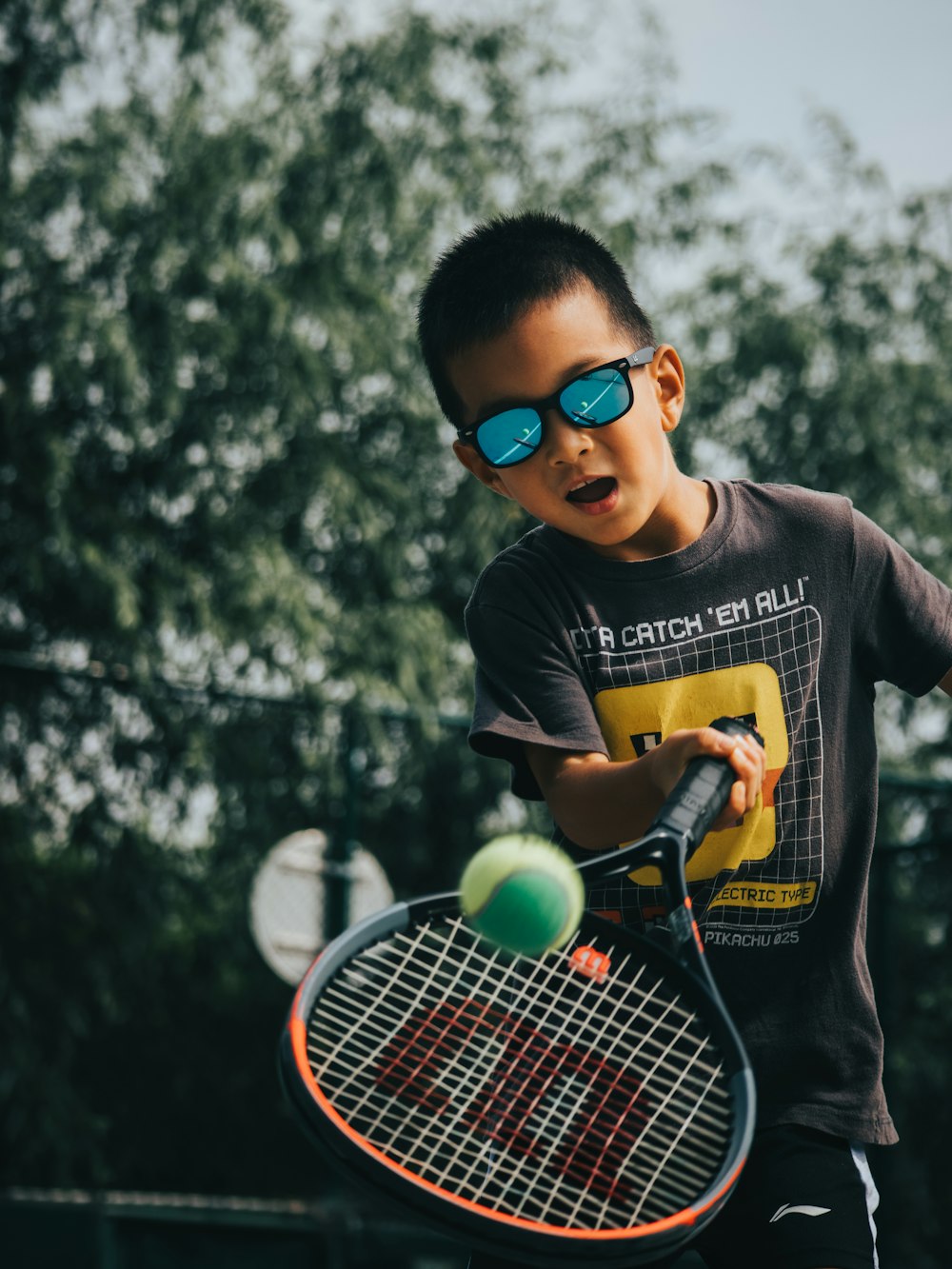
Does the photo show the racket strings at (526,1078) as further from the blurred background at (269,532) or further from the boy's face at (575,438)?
the blurred background at (269,532)

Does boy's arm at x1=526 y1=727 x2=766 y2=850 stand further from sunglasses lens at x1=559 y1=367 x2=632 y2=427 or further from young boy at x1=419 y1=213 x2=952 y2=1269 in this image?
sunglasses lens at x1=559 y1=367 x2=632 y2=427

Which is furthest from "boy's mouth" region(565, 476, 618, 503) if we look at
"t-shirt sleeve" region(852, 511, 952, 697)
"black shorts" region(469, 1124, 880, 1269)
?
"black shorts" region(469, 1124, 880, 1269)

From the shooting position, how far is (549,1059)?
5.97ft

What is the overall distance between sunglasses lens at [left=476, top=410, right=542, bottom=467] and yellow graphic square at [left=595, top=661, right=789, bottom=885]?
12.9 inches

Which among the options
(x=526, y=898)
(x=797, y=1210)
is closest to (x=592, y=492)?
(x=526, y=898)

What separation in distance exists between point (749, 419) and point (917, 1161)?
5.19 m

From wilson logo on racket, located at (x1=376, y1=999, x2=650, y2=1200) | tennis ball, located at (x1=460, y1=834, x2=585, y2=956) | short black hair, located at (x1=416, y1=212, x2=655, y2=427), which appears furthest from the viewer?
short black hair, located at (x1=416, y1=212, x2=655, y2=427)

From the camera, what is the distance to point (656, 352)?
2115mm

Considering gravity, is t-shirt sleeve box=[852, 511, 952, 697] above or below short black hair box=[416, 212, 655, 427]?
below

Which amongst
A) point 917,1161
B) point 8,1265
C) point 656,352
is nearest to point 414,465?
point 917,1161

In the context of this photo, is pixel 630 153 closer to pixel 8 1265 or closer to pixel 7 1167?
pixel 7 1167

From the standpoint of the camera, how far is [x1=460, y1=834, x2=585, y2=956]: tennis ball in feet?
5.24

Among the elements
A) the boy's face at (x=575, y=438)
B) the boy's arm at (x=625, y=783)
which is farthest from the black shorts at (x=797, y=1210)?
the boy's face at (x=575, y=438)

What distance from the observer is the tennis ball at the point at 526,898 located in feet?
5.24
